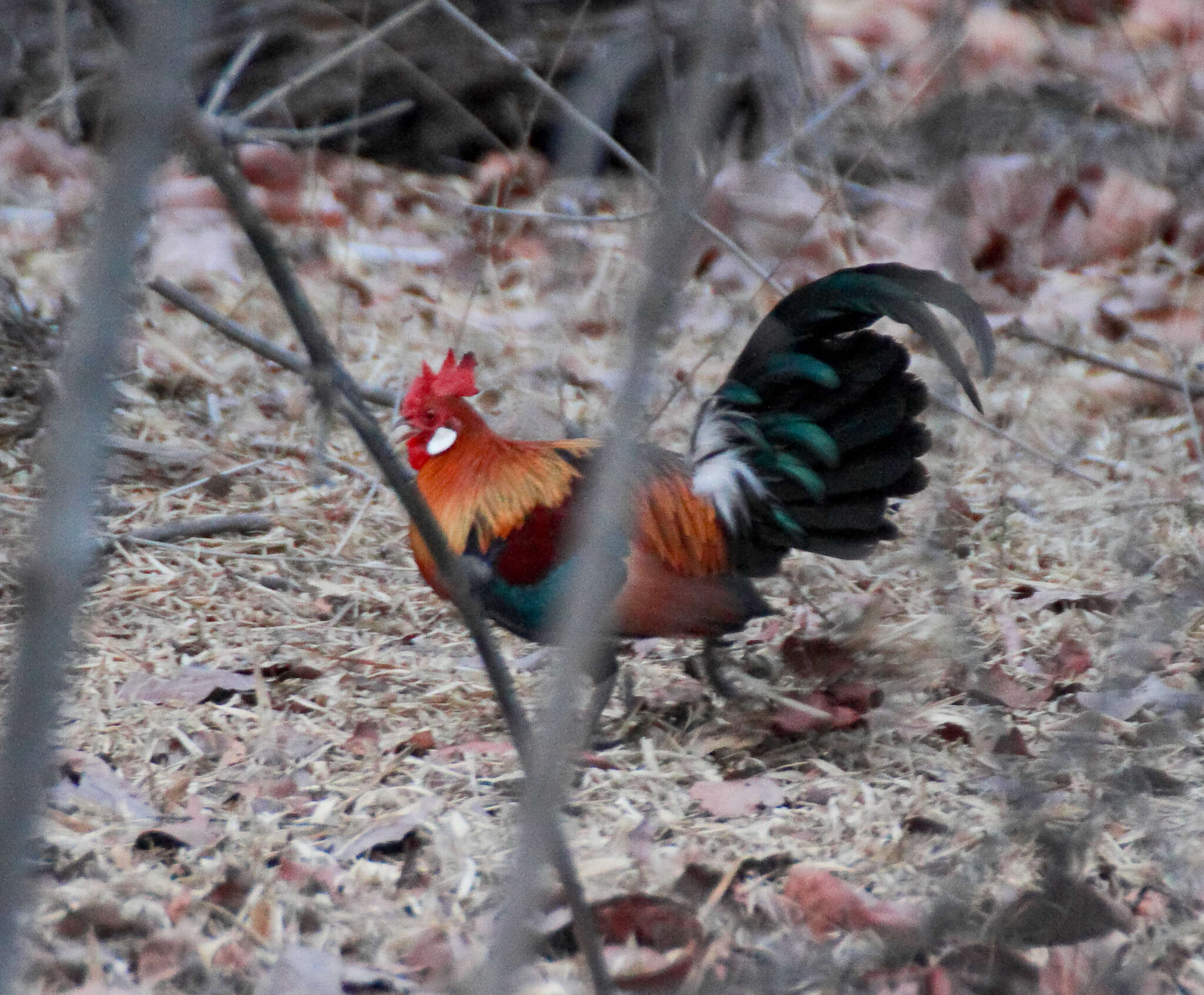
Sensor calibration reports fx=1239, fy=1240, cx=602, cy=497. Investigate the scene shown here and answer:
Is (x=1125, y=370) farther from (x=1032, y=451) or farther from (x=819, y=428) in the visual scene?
(x=819, y=428)

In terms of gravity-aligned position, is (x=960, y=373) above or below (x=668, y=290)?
above

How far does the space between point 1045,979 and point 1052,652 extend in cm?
166

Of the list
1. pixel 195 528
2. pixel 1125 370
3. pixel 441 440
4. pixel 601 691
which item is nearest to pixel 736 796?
pixel 601 691

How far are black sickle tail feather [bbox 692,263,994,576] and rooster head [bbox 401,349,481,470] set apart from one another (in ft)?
2.20

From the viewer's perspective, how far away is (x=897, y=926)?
6.73ft

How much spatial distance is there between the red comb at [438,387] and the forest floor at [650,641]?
318mm

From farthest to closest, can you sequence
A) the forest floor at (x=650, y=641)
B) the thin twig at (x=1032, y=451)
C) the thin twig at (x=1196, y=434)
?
the thin twig at (x=1196, y=434) → the thin twig at (x=1032, y=451) → the forest floor at (x=650, y=641)

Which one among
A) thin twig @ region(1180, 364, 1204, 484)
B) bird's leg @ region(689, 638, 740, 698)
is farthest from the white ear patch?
thin twig @ region(1180, 364, 1204, 484)

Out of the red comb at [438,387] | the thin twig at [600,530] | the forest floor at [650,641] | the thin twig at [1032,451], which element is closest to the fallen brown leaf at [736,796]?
the forest floor at [650,641]

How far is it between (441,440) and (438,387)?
0.14 meters

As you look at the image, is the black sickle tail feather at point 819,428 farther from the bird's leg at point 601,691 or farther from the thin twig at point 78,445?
the thin twig at point 78,445

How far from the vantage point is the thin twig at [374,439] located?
90cm

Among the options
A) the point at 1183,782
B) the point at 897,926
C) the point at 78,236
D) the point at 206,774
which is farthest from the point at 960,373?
the point at 78,236

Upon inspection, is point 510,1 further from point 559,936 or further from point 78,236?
point 559,936
